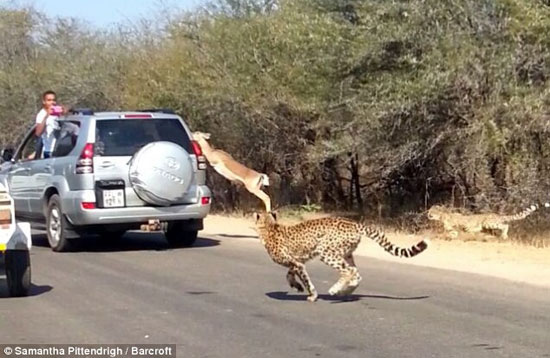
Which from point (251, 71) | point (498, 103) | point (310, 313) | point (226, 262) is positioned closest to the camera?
point (310, 313)

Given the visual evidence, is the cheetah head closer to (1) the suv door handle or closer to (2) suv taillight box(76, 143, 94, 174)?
(1) the suv door handle

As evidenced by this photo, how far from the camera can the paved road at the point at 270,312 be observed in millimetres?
9008

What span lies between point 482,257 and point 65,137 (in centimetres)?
618

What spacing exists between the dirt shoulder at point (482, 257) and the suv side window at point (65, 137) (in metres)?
3.41

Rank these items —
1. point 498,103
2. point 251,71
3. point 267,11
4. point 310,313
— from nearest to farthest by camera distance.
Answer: point 310,313
point 498,103
point 251,71
point 267,11

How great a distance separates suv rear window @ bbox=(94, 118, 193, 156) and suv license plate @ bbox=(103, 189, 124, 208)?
20.9 inches

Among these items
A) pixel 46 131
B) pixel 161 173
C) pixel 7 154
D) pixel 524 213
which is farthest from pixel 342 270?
pixel 7 154

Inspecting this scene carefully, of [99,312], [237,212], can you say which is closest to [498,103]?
[99,312]

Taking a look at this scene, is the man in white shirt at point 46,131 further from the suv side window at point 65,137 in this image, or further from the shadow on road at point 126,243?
the shadow on road at point 126,243

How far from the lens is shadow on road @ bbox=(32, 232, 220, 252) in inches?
667

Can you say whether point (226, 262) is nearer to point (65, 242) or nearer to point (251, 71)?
point (65, 242)

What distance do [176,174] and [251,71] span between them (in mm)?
6397

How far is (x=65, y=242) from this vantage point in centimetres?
1623

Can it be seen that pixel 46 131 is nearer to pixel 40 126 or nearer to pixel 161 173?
pixel 40 126
